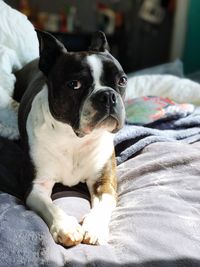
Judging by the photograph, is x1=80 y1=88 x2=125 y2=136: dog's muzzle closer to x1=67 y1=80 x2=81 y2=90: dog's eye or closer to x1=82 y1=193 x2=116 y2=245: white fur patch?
x1=67 y1=80 x2=81 y2=90: dog's eye

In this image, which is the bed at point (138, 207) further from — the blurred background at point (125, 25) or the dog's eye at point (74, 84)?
the blurred background at point (125, 25)

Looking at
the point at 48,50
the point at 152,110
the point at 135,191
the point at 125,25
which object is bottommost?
the point at 125,25

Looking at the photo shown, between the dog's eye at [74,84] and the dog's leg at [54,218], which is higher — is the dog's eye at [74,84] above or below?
above

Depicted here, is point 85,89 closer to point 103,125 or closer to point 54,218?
point 103,125

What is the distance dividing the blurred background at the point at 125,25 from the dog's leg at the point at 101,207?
7.11 ft

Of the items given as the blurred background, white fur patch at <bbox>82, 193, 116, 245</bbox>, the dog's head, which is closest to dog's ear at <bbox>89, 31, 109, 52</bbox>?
the dog's head

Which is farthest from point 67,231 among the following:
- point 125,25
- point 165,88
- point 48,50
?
point 125,25

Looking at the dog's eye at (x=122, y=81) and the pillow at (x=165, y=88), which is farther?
the pillow at (x=165, y=88)

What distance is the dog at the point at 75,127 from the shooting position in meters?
1.36

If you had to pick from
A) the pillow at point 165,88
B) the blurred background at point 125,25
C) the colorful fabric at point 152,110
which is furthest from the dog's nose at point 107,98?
the blurred background at point 125,25

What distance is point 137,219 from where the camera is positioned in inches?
50.6

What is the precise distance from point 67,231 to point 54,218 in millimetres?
90

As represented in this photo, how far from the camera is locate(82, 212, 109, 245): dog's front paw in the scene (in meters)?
1.19

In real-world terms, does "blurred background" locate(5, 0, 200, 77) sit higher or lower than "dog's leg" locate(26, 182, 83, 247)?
lower
